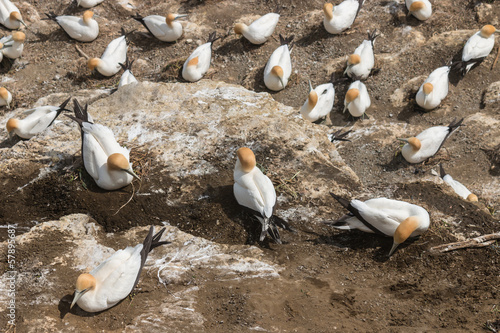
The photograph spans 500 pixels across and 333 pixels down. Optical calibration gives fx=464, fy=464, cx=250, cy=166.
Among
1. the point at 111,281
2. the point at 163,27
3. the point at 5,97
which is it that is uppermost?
the point at 111,281

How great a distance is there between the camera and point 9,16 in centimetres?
1088

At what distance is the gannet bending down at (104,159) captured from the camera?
479cm

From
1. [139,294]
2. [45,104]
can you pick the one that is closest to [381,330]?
[139,294]

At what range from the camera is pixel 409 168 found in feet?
25.7

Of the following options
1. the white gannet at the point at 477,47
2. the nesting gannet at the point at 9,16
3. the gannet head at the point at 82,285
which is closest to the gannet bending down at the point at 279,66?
the white gannet at the point at 477,47

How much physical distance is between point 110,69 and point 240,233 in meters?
6.83

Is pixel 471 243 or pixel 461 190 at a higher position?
pixel 471 243

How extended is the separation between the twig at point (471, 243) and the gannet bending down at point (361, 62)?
17.8 ft

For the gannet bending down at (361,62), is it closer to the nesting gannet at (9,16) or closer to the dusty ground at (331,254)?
the dusty ground at (331,254)

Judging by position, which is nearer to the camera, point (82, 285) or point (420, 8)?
point (82, 285)

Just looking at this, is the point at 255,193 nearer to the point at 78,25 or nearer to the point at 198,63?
the point at 198,63

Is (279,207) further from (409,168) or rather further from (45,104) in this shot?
(45,104)

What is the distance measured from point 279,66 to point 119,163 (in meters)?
5.57

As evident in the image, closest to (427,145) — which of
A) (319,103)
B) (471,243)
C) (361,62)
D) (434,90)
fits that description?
(434,90)
